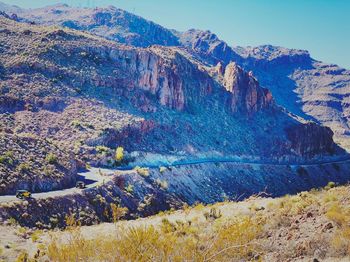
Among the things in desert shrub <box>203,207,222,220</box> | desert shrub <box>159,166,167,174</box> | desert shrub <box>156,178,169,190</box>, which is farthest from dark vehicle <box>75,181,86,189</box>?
desert shrub <box>159,166,167,174</box>

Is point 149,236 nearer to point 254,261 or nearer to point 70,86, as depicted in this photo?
point 254,261

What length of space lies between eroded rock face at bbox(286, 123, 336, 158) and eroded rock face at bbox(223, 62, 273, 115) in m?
9.97

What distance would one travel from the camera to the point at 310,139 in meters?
103

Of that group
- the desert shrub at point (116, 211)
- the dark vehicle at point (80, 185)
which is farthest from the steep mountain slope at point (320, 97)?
the desert shrub at point (116, 211)

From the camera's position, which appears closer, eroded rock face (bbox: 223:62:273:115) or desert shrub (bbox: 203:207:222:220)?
desert shrub (bbox: 203:207:222:220)

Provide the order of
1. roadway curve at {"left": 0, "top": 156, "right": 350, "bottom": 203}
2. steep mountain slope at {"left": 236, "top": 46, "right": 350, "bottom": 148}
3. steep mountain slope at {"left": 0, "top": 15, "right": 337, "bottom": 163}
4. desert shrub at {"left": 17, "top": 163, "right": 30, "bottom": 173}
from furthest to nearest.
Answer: steep mountain slope at {"left": 236, "top": 46, "right": 350, "bottom": 148}
steep mountain slope at {"left": 0, "top": 15, "right": 337, "bottom": 163}
desert shrub at {"left": 17, "top": 163, "right": 30, "bottom": 173}
roadway curve at {"left": 0, "top": 156, "right": 350, "bottom": 203}

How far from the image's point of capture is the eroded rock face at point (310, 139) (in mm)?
99562

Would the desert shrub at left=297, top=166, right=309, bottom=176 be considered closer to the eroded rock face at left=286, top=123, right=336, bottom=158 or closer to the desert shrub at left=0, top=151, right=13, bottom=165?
the eroded rock face at left=286, top=123, right=336, bottom=158

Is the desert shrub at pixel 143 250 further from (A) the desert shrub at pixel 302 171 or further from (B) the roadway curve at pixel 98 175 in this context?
(A) the desert shrub at pixel 302 171

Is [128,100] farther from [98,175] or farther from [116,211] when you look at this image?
[116,211]

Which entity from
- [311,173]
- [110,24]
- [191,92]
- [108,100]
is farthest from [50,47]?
[110,24]

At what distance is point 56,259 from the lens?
1259cm

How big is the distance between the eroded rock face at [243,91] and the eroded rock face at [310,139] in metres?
9.97

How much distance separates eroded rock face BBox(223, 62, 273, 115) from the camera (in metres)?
98.6
